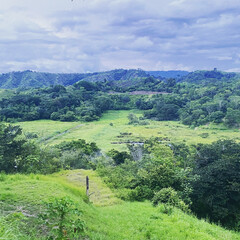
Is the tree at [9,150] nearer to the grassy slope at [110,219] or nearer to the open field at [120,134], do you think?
the grassy slope at [110,219]

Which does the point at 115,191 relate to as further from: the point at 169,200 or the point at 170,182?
the point at 170,182

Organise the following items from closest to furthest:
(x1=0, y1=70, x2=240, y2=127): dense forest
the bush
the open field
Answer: the bush → the open field → (x1=0, y1=70, x2=240, y2=127): dense forest

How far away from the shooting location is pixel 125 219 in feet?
30.4

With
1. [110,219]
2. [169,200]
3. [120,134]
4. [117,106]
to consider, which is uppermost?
[110,219]

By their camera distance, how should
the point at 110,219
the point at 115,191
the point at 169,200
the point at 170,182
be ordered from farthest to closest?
1. the point at 170,182
2. the point at 115,191
3. the point at 169,200
4. the point at 110,219

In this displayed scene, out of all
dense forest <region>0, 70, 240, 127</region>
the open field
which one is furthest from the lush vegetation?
dense forest <region>0, 70, 240, 127</region>

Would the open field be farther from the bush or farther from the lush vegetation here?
the bush

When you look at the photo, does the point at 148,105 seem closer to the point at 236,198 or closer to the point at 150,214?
the point at 236,198

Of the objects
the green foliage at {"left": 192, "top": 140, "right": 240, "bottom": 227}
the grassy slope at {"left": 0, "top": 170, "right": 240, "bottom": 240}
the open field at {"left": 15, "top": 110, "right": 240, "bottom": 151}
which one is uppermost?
the grassy slope at {"left": 0, "top": 170, "right": 240, "bottom": 240}

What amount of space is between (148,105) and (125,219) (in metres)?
77.2

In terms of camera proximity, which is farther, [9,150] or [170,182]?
[9,150]

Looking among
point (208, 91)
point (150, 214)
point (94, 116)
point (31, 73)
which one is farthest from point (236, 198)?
point (31, 73)

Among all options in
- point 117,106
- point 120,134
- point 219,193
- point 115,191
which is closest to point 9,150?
point 115,191

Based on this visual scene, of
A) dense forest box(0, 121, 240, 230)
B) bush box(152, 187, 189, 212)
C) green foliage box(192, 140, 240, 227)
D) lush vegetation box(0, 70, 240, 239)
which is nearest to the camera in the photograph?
lush vegetation box(0, 70, 240, 239)
